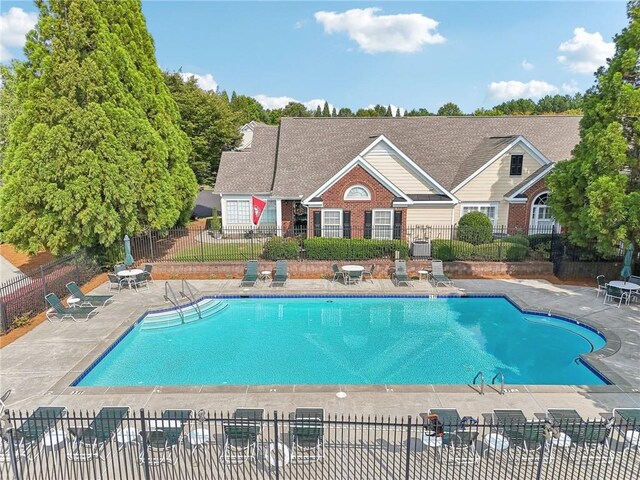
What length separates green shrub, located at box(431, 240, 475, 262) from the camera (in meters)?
21.7

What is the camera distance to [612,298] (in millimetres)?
17422

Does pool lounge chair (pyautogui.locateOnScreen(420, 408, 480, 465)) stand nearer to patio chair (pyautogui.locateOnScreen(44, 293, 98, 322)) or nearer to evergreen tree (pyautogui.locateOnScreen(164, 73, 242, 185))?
patio chair (pyautogui.locateOnScreen(44, 293, 98, 322))

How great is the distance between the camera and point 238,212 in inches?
1197

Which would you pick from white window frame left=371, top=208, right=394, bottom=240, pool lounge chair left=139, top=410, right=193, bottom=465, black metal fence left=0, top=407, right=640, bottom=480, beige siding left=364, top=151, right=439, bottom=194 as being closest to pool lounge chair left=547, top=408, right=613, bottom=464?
black metal fence left=0, top=407, right=640, bottom=480

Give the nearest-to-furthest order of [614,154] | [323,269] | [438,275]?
[614,154] → [438,275] → [323,269]

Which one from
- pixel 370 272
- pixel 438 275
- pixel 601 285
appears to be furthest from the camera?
pixel 370 272

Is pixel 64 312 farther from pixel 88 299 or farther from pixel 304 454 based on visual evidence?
pixel 304 454

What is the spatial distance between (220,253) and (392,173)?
477 inches

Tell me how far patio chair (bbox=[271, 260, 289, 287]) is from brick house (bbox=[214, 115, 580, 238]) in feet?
16.4

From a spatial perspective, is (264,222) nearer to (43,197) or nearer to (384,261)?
(384,261)

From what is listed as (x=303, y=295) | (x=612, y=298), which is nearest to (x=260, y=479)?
(x=303, y=295)

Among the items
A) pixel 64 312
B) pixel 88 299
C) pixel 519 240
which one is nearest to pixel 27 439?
pixel 64 312

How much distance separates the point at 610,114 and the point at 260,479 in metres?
18.0

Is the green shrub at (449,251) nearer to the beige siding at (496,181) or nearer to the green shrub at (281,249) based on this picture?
the green shrub at (281,249)
